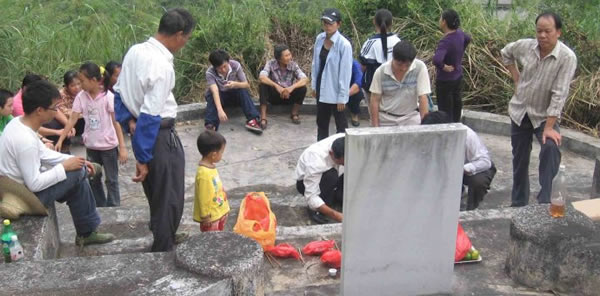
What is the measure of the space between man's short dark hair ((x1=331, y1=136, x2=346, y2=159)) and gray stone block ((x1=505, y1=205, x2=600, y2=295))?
1473 mm

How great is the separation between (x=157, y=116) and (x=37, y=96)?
2.56 feet

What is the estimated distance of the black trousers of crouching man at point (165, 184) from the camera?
3881mm

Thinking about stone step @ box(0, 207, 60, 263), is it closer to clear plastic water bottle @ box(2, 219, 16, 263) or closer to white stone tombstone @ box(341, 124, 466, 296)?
clear plastic water bottle @ box(2, 219, 16, 263)

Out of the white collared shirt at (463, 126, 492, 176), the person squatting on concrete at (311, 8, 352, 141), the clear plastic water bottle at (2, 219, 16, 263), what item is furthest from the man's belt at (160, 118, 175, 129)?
the person squatting on concrete at (311, 8, 352, 141)

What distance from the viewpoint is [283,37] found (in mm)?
A: 9906

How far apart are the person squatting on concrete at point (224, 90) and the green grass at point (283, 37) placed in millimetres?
1343

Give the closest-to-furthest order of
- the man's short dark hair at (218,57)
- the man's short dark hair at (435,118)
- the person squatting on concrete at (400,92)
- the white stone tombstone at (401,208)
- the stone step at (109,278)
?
the stone step at (109,278)
the white stone tombstone at (401,208)
the man's short dark hair at (435,118)
the person squatting on concrete at (400,92)
the man's short dark hair at (218,57)

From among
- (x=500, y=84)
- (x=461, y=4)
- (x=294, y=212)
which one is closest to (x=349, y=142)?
(x=294, y=212)

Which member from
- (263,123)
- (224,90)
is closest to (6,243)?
(224,90)

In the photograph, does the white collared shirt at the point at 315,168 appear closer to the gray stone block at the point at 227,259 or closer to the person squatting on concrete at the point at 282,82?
the gray stone block at the point at 227,259

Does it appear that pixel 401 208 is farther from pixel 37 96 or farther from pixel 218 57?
pixel 218 57

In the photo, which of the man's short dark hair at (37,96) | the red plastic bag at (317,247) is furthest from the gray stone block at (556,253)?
the man's short dark hair at (37,96)

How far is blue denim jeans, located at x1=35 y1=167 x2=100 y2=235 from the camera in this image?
12.8 feet

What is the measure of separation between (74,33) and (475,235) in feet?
24.6
